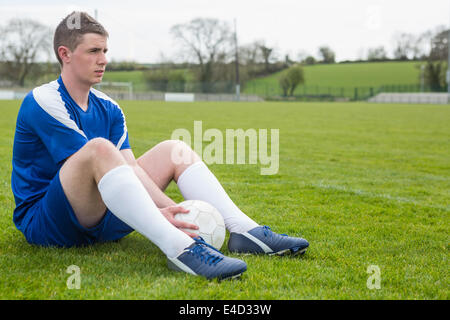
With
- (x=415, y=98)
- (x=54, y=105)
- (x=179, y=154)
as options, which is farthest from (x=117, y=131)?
(x=415, y=98)

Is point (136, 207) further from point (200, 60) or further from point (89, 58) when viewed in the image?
point (200, 60)

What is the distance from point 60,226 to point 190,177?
0.93 m

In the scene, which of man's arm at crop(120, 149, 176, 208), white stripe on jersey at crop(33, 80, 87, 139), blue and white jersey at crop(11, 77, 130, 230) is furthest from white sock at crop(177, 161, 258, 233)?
white stripe on jersey at crop(33, 80, 87, 139)

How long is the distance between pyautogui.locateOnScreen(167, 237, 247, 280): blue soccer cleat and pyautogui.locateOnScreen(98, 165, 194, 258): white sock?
0.05 m

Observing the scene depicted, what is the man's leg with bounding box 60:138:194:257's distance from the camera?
276 centimetres

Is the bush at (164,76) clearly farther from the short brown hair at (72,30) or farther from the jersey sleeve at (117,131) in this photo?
the short brown hair at (72,30)

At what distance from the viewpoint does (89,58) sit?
313 centimetres

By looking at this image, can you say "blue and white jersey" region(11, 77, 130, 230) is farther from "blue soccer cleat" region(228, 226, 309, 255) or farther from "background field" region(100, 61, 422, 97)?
"background field" region(100, 61, 422, 97)

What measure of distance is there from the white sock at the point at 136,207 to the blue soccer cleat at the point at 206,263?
48 millimetres

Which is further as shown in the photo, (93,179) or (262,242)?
(262,242)

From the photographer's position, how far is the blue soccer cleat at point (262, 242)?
3.37 meters

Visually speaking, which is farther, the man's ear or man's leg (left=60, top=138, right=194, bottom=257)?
the man's ear

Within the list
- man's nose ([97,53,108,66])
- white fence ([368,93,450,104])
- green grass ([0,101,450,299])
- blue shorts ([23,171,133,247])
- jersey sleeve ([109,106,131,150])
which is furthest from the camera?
white fence ([368,93,450,104])

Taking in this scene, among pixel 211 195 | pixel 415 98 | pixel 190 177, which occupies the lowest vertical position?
pixel 211 195
